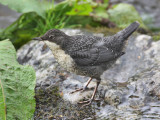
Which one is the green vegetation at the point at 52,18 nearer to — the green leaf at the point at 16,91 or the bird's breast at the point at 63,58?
the bird's breast at the point at 63,58

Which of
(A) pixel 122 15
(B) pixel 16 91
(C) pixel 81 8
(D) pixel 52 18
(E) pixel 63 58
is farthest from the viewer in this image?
(A) pixel 122 15

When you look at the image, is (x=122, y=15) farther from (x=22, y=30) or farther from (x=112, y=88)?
(x=112, y=88)

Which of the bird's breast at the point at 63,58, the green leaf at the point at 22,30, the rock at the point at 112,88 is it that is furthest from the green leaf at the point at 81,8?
the bird's breast at the point at 63,58

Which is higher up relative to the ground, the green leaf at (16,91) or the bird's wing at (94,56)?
the bird's wing at (94,56)

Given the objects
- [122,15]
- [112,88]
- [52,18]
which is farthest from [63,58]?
[122,15]

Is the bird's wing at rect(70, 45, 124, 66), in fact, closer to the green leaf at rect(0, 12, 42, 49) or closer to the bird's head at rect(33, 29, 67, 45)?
the bird's head at rect(33, 29, 67, 45)

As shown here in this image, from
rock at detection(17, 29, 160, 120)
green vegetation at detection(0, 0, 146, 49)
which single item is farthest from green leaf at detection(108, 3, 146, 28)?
rock at detection(17, 29, 160, 120)

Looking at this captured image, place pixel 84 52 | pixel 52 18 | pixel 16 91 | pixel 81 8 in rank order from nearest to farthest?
1. pixel 16 91
2. pixel 84 52
3. pixel 52 18
4. pixel 81 8
